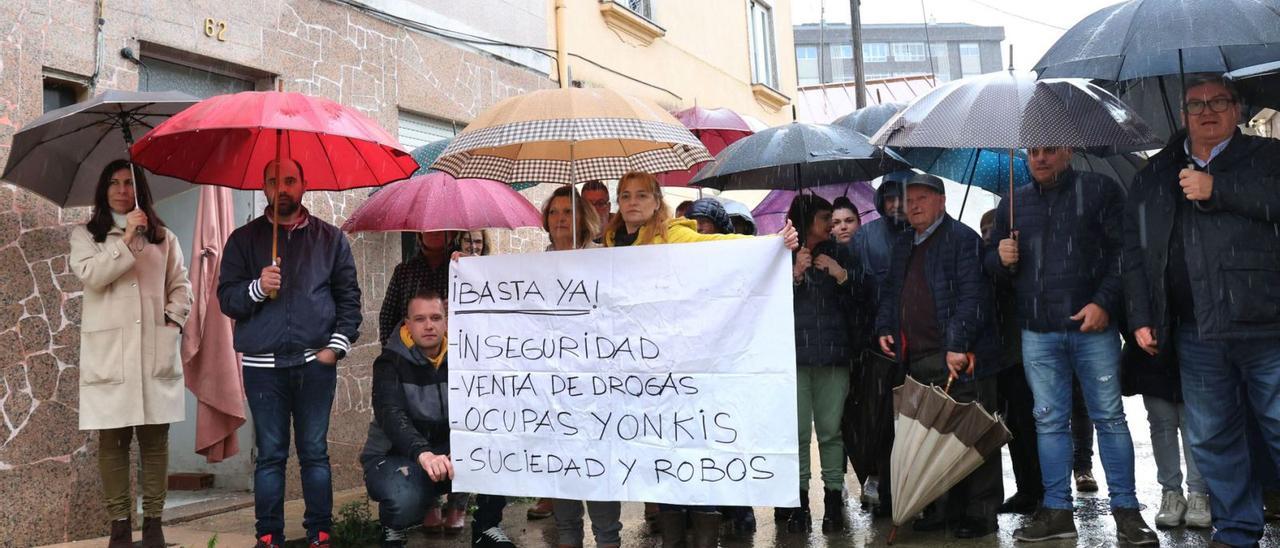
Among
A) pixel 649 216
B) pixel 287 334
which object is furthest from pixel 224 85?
pixel 649 216

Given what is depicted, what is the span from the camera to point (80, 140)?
5.63m

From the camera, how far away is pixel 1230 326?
4629mm

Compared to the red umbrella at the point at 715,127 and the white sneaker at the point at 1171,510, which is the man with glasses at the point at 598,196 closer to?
the red umbrella at the point at 715,127

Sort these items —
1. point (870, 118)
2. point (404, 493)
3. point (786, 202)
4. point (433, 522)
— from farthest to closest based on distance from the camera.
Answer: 1. point (870, 118)
2. point (786, 202)
3. point (433, 522)
4. point (404, 493)

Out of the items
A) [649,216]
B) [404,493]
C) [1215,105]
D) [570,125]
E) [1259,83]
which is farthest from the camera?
[404,493]

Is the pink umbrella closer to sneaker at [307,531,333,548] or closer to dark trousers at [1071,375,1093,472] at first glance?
sneaker at [307,531,333,548]

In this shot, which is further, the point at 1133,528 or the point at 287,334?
the point at 287,334

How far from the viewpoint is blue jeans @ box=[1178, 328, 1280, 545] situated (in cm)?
479

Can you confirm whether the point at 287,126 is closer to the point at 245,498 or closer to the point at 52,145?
the point at 52,145

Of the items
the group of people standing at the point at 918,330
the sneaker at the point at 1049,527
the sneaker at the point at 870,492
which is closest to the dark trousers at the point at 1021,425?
the group of people standing at the point at 918,330

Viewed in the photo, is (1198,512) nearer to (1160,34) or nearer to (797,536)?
(797,536)

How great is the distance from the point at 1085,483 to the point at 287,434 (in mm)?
4673

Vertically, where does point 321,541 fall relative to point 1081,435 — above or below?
below

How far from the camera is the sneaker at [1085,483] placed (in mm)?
6910
